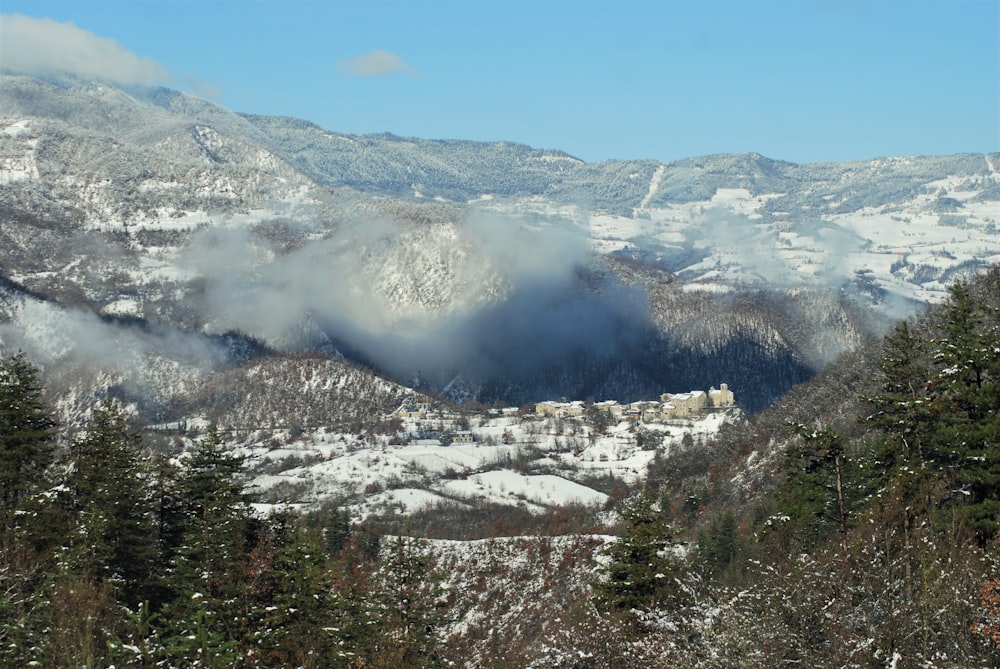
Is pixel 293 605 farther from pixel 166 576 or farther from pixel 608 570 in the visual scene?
pixel 608 570

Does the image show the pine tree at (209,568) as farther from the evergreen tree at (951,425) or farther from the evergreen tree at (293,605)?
the evergreen tree at (951,425)

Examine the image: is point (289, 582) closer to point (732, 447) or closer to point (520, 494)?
point (732, 447)

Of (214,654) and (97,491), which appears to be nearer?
(214,654)

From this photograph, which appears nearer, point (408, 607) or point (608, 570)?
point (608, 570)

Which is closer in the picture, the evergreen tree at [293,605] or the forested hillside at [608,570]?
the forested hillside at [608,570]

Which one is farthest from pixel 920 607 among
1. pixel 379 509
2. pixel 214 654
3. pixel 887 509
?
pixel 379 509

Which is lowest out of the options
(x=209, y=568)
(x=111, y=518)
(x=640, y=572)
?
(x=209, y=568)

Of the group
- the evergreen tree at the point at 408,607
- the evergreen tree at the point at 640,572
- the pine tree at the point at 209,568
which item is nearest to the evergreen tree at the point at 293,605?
the pine tree at the point at 209,568

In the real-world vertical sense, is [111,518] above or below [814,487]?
below

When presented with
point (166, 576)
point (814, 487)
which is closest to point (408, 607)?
point (166, 576)

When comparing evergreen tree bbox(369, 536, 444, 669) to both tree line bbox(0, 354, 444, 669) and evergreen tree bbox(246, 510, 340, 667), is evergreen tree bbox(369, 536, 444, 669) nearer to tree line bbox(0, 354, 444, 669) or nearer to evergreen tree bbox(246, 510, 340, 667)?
tree line bbox(0, 354, 444, 669)

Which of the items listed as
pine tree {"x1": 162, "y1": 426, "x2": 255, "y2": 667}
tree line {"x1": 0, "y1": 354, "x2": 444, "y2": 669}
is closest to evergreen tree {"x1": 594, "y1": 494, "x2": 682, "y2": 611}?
tree line {"x1": 0, "y1": 354, "x2": 444, "y2": 669}
